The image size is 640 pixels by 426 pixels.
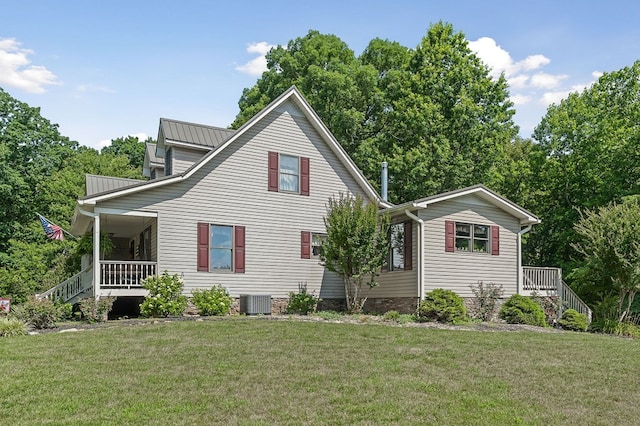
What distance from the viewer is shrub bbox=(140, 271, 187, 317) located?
16703 millimetres

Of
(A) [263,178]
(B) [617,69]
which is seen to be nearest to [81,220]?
(A) [263,178]

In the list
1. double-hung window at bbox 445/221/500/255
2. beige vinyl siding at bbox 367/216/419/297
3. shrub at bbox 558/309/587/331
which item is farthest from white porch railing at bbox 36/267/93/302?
shrub at bbox 558/309/587/331

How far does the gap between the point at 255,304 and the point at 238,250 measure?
6.19ft

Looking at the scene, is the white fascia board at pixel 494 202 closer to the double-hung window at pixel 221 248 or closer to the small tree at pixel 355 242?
the small tree at pixel 355 242

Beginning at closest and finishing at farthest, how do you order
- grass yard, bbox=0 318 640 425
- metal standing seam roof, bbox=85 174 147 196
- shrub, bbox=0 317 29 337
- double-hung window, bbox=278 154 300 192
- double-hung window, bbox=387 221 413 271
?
grass yard, bbox=0 318 640 425 → shrub, bbox=0 317 29 337 → double-hung window, bbox=387 221 413 271 → double-hung window, bbox=278 154 300 192 → metal standing seam roof, bbox=85 174 147 196

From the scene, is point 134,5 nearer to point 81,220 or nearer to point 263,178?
point 263,178

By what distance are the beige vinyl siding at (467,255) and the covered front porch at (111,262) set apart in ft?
28.3

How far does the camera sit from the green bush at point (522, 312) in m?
18.3

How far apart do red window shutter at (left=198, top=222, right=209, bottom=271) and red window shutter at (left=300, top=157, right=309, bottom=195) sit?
3.74 m

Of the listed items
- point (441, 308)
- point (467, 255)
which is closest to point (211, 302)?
point (441, 308)

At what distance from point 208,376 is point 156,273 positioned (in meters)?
9.09

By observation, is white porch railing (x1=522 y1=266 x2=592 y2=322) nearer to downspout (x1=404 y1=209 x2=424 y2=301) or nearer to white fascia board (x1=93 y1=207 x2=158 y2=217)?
downspout (x1=404 y1=209 x2=424 y2=301)

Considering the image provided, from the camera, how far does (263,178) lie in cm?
1959

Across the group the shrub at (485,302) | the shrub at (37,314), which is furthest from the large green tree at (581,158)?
the shrub at (37,314)
